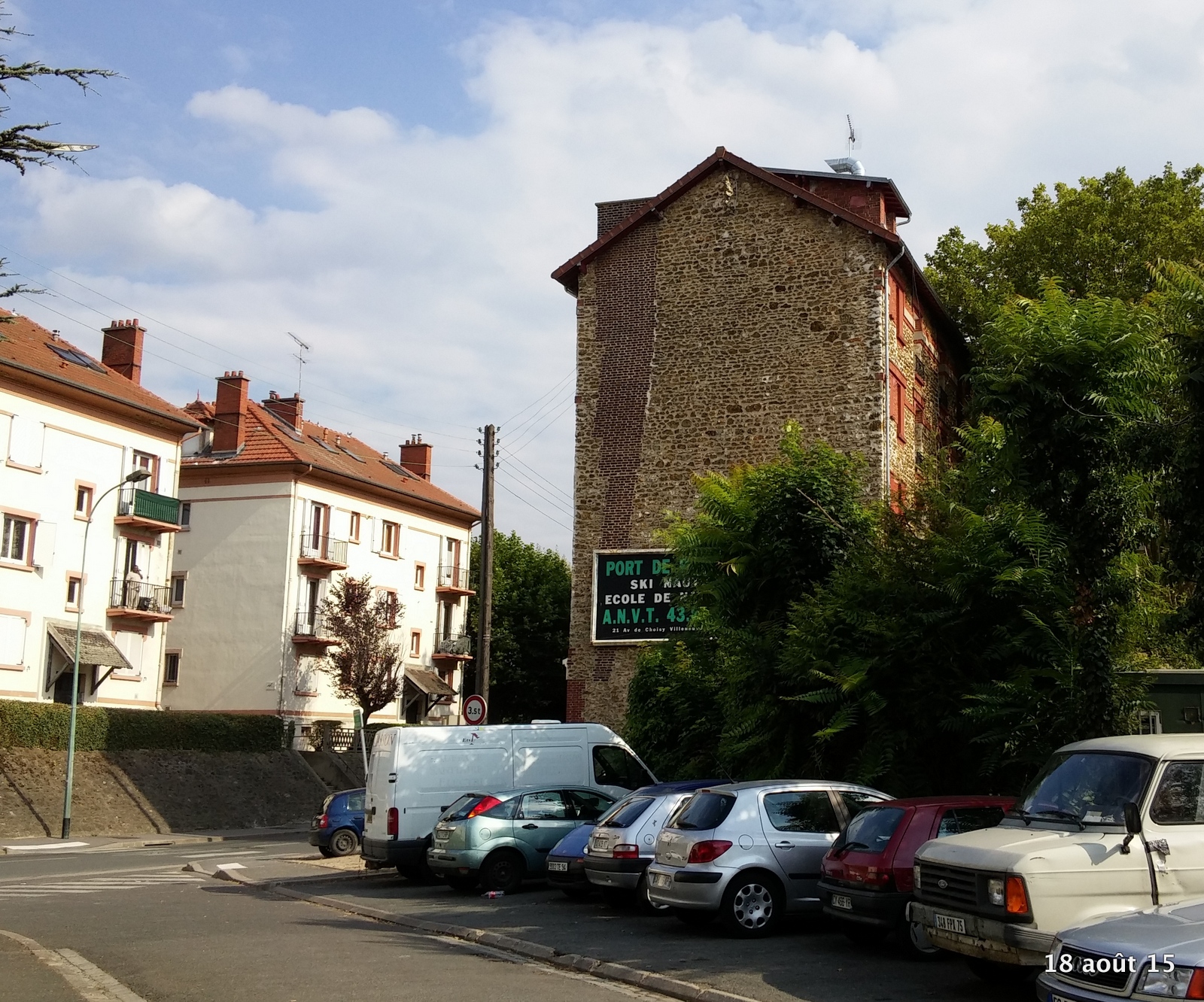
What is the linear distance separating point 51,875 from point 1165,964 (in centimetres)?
Result: 2012

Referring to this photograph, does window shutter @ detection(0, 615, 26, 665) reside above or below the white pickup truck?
above

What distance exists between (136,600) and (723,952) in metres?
34.8

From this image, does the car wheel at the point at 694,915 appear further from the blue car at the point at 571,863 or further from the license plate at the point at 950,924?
the license plate at the point at 950,924

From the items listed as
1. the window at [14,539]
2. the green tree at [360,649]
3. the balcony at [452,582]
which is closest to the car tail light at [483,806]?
the window at [14,539]

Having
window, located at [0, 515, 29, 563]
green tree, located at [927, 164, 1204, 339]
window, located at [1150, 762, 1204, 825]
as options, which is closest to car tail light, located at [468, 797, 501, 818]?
window, located at [1150, 762, 1204, 825]

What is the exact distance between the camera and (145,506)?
42500 millimetres

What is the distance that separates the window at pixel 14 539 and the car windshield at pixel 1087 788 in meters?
34.5

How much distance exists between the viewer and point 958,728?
15195mm

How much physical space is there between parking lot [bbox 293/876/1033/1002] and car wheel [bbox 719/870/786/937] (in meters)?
0.18

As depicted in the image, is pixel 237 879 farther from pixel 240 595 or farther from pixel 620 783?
pixel 240 595

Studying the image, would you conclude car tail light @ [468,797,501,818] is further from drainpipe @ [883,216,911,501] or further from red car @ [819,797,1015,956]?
drainpipe @ [883,216,911,501]

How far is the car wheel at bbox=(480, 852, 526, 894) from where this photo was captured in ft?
57.3

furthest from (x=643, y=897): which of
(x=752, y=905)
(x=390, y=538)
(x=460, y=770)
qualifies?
(x=390, y=538)

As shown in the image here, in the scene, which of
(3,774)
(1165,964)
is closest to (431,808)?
(1165,964)
